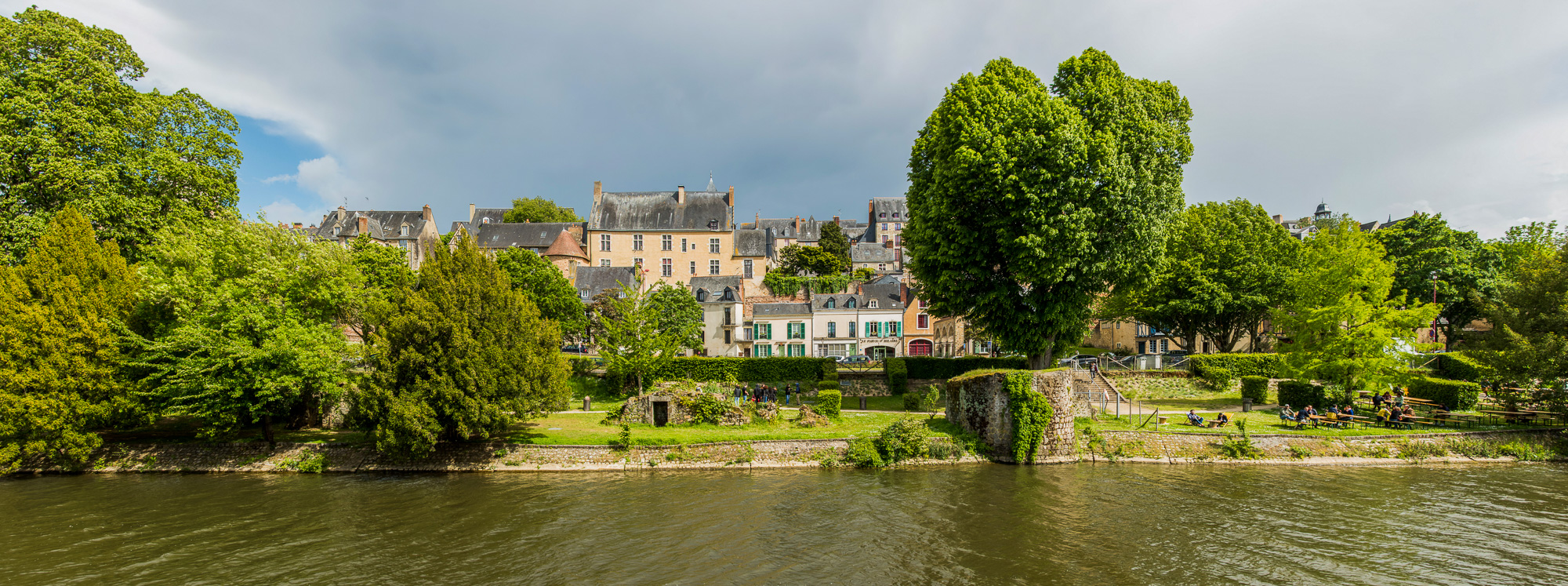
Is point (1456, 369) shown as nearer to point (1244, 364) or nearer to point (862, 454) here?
point (1244, 364)

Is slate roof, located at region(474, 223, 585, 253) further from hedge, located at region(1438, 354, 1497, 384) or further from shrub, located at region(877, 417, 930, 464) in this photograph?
hedge, located at region(1438, 354, 1497, 384)

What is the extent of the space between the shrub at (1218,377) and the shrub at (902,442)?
17.5 metres

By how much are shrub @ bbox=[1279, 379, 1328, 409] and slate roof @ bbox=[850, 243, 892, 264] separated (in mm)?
66890

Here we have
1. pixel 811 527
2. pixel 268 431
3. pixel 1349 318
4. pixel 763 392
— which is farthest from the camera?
pixel 763 392

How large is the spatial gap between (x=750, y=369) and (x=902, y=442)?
1367 centimetres

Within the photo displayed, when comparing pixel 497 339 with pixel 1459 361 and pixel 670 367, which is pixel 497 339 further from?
pixel 1459 361

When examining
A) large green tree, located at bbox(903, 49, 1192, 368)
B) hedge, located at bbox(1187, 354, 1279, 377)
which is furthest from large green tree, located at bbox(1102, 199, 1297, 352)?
large green tree, located at bbox(903, 49, 1192, 368)

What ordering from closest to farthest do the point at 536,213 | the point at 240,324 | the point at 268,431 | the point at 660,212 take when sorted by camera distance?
the point at 240,324
the point at 268,431
the point at 660,212
the point at 536,213

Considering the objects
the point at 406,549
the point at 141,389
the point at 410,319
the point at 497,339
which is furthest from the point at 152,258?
the point at 406,549

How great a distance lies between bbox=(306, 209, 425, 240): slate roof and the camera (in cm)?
6733

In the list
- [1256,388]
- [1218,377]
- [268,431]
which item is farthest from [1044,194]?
[268,431]

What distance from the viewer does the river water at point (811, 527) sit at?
12273 mm

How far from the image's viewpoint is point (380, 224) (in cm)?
6981

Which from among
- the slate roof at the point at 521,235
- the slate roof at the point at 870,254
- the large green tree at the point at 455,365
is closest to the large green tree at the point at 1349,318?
the large green tree at the point at 455,365
